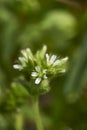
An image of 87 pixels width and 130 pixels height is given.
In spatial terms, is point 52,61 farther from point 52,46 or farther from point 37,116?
point 52,46

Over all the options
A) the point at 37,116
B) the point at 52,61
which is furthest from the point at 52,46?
the point at 37,116

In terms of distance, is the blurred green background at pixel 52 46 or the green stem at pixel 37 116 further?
the blurred green background at pixel 52 46

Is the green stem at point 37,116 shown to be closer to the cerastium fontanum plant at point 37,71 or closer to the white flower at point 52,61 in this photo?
the cerastium fontanum plant at point 37,71

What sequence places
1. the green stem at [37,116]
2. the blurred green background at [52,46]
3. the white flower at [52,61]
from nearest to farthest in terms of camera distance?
the green stem at [37,116] < the white flower at [52,61] < the blurred green background at [52,46]

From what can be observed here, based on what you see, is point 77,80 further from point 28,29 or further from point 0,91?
point 28,29

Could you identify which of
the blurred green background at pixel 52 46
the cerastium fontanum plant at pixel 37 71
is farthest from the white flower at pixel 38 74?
the blurred green background at pixel 52 46
